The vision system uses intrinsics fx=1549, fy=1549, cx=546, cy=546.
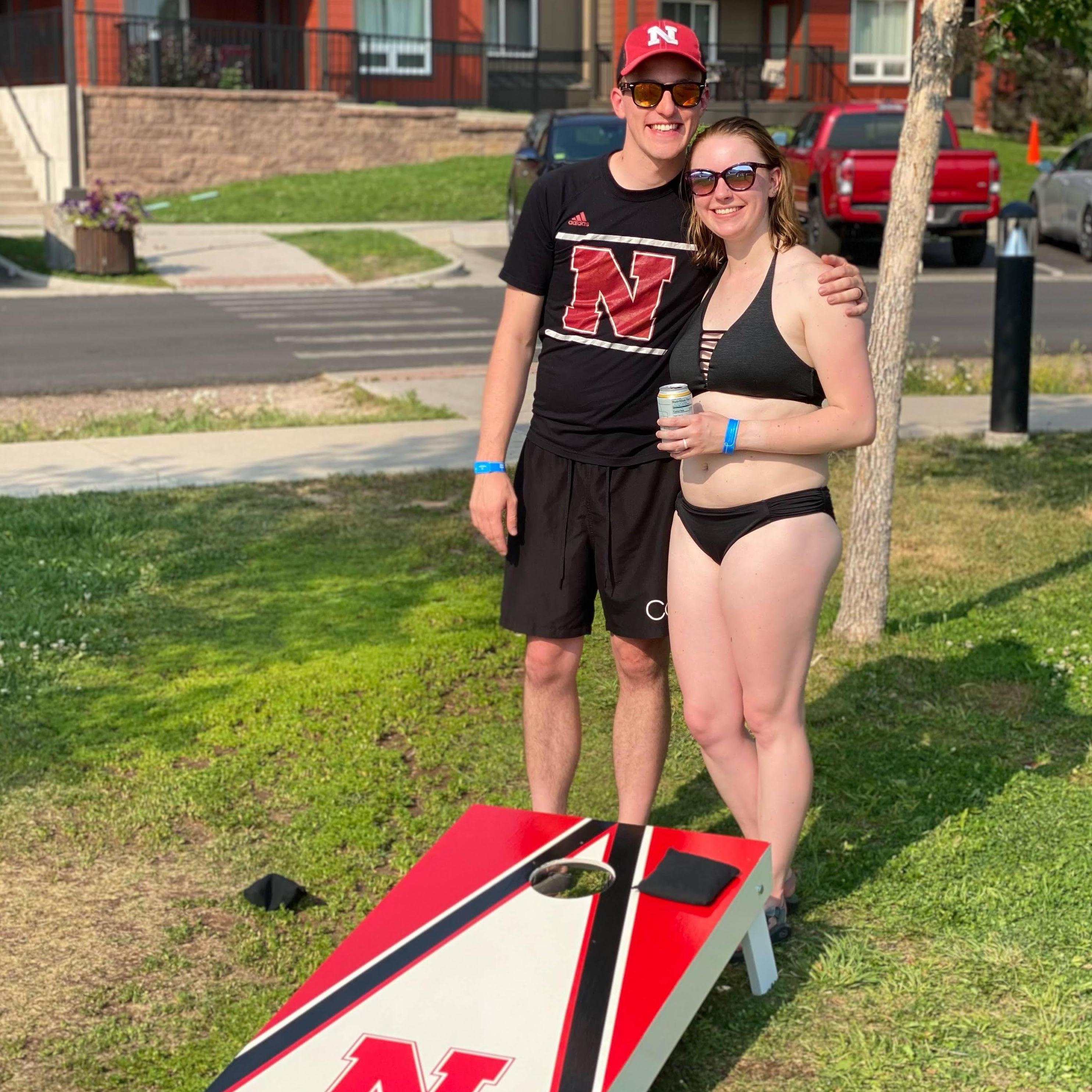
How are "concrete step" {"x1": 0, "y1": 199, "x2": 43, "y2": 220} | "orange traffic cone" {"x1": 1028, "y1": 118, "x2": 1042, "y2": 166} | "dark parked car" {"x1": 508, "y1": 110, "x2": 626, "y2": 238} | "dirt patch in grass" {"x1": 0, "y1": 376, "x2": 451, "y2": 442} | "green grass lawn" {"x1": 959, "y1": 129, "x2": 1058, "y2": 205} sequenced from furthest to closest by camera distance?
"orange traffic cone" {"x1": 1028, "y1": 118, "x2": 1042, "y2": 166} < "green grass lawn" {"x1": 959, "y1": 129, "x2": 1058, "y2": 205} < "concrete step" {"x1": 0, "y1": 199, "x2": 43, "y2": 220} < "dark parked car" {"x1": 508, "y1": 110, "x2": 626, "y2": 238} < "dirt patch in grass" {"x1": 0, "y1": 376, "x2": 451, "y2": 442}

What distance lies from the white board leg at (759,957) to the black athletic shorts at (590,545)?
738mm

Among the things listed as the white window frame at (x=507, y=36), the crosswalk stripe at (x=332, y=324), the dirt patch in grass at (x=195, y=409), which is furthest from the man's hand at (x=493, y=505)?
the white window frame at (x=507, y=36)

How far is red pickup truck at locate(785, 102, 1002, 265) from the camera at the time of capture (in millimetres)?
19469

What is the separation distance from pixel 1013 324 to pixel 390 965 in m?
6.80

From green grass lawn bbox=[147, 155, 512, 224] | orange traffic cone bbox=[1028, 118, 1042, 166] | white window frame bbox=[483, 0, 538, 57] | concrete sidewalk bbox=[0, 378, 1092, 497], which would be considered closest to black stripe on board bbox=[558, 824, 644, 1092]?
concrete sidewalk bbox=[0, 378, 1092, 497]

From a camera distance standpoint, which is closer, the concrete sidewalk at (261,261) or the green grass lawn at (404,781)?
the green grass lawn at (404,781)

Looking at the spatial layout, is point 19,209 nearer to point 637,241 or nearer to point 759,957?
point 637,241

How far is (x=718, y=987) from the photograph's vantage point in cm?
353

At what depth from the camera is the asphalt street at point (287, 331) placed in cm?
1265

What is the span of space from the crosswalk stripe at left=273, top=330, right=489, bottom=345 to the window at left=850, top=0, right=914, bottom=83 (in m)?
25.0

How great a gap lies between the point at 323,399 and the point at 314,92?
21.1 m

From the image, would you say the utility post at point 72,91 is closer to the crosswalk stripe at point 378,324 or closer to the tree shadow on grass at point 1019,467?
the crosswalk stripe at point 378,324

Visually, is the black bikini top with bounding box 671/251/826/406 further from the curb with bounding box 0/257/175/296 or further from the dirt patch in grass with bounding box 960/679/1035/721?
the curb with bounding box 0/257/175/296

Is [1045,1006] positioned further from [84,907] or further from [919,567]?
[919,567]
